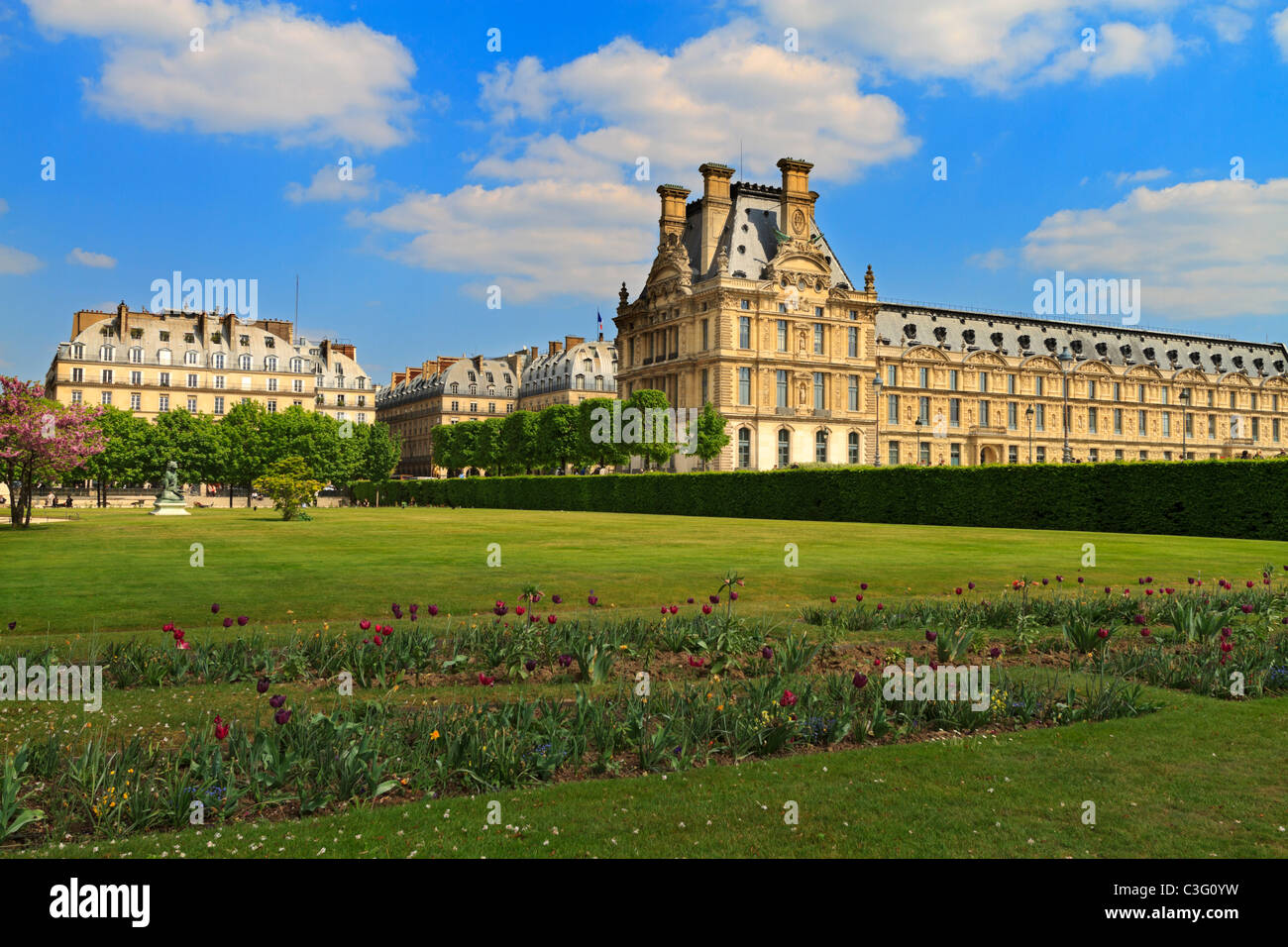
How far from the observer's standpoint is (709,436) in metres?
83.4

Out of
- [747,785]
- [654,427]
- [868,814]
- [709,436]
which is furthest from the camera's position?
[709,436]

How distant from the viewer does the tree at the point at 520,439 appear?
313 feet

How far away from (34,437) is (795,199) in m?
73.9

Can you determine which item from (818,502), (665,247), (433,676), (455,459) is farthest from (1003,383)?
(433,676)

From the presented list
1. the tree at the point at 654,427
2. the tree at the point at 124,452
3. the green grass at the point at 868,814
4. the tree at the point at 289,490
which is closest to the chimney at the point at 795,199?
the tree at the point at 654,427

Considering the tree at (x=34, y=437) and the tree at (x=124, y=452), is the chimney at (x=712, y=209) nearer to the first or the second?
the tree at (x=124, y=452)

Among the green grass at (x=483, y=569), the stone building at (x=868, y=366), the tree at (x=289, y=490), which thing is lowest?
the green grass at (x=483, y=569)

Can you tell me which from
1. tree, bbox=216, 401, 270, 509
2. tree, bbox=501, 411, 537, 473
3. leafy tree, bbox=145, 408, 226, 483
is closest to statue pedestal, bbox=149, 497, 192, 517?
tree, bbox=501, 411, 537, 473

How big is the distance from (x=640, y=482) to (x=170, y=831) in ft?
195

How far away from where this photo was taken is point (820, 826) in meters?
6.65

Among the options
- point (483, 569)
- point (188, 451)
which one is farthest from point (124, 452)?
point (483, 569)

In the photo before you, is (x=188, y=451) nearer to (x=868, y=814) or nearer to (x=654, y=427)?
(x=654, y=427)

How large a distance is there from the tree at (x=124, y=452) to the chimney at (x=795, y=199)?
63.9 m
